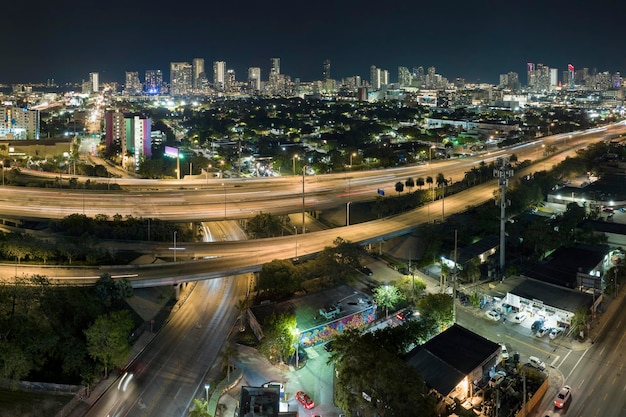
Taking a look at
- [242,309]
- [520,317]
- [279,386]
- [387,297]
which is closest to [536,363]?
[520,317]

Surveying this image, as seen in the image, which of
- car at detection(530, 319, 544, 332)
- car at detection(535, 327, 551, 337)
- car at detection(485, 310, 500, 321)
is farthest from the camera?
car at detection(485, 310, 500, 321)

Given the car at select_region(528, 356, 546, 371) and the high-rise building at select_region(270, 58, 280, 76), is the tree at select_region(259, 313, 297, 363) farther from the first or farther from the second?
the high-rise building at select_region(270, 58, 280, 76)

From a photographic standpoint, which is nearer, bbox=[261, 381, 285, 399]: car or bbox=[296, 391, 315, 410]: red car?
bbox=[296, 391, 315, 410]: red car

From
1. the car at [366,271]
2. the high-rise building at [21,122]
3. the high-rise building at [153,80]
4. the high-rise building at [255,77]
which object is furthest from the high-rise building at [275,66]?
the car at [366,271]

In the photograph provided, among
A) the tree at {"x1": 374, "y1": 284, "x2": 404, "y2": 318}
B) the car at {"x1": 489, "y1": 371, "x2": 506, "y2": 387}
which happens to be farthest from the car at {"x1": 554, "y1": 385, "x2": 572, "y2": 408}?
the tree at {"x1": 374, "y1": 284, "x2": 404, "y2": 318}

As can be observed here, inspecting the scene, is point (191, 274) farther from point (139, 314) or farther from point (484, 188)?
point (484, 188)

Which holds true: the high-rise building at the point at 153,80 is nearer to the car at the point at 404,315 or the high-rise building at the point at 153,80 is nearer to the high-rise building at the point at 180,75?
the high-rise building at the point at 180,75

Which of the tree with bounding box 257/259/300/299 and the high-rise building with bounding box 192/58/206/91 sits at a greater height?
the high-rise building with bounding box 192/58/206/91

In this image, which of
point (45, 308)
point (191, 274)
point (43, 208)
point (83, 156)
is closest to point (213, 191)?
point (43, 208)
